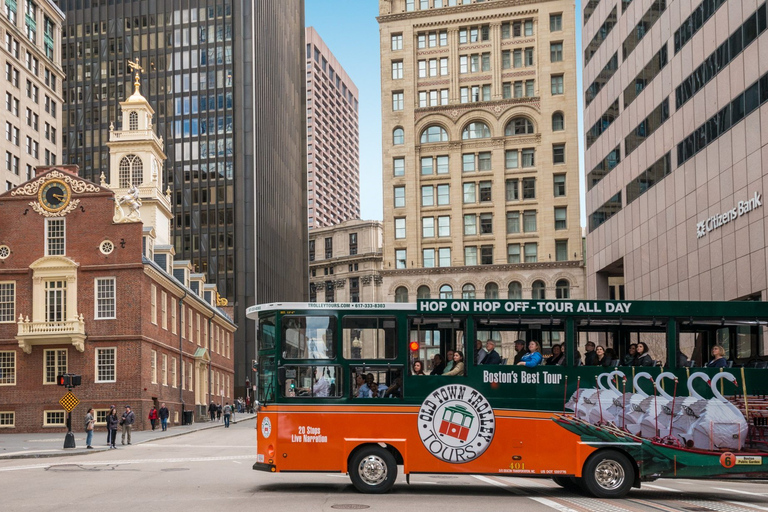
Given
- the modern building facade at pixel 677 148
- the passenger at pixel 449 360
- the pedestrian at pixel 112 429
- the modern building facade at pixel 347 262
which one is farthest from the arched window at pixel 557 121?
the modern building facade at pixel 347 262

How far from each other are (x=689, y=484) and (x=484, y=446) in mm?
7528

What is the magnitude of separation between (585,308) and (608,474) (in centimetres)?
332

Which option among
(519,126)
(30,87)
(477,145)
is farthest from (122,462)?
(30,87)

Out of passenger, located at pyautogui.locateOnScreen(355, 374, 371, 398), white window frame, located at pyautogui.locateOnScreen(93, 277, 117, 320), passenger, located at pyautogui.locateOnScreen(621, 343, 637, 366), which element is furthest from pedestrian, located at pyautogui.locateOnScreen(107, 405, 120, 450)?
passenger, located at pyautogui.locateOnScreen(621, 343, 637, 366)

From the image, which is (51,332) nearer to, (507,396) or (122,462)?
(122,462)

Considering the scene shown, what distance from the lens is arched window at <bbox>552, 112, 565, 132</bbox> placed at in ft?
285

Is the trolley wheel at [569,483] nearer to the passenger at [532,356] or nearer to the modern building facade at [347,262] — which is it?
the passenger at [532,356]

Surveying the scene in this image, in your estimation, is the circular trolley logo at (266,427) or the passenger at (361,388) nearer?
the passenger at (361,388)

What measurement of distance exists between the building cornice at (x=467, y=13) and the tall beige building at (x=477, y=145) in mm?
104

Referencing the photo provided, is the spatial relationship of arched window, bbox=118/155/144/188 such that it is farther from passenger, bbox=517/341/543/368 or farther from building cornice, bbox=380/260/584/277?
passenger, bbox=517/341/543/368

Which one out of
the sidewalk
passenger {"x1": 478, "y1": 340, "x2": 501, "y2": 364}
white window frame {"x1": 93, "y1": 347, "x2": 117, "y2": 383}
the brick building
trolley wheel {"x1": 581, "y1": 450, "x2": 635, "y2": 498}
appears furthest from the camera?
white window frame {"x1": 93, "y1": 347, "x2": 117, "y2": 383}

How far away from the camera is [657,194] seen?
4634 cm

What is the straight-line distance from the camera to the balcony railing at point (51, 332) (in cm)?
4919

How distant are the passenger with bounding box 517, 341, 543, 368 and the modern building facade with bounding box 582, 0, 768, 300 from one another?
61.4 feet
